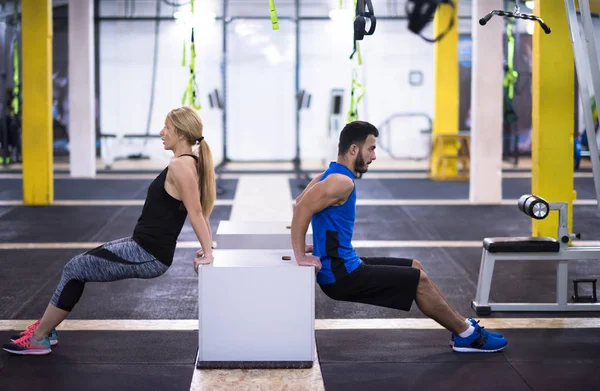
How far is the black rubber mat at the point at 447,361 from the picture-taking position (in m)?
3.90

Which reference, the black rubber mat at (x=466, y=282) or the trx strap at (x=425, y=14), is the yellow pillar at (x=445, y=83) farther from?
the black rubber mat at (x=466, y=282)

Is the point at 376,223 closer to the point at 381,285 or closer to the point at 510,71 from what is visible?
the point at 381,285

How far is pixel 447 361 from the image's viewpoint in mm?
4227

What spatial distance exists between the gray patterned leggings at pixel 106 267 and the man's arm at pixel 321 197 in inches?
28.0

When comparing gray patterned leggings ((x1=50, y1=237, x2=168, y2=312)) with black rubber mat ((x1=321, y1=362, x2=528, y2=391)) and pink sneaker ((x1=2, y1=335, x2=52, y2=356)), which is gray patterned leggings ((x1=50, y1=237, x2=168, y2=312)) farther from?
black rubber mat ((x1=321, y1=362, x2=528, y2=391))

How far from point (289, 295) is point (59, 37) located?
15.6m

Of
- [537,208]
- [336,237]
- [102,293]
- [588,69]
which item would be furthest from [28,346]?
[588,69]

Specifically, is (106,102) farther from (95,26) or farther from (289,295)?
(289,295)

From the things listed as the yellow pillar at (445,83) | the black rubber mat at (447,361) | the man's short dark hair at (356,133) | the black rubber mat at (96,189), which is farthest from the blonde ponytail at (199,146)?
the yellow pillar at (445,83)

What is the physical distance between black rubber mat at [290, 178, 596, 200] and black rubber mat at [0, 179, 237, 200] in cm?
113

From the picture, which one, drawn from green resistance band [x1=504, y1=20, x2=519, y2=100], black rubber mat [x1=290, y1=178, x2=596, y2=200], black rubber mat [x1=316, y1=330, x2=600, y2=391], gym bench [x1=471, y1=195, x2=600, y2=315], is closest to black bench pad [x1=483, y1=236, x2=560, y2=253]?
gym bench [x1=471, y1=195, x2=600, y2=315]

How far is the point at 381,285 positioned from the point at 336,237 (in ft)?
1.05

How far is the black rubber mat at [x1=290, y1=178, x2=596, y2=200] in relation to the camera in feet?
38.9

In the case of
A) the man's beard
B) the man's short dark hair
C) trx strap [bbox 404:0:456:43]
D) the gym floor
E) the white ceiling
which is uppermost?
the white ceiling
